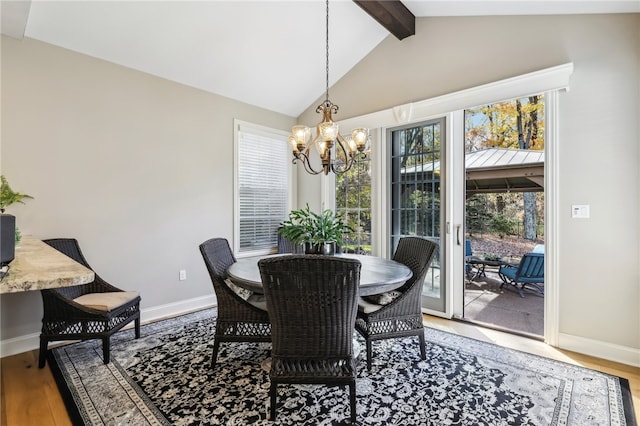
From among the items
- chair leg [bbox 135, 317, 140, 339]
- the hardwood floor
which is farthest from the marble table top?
chair leg [bbox 135, 317, 140, 339]

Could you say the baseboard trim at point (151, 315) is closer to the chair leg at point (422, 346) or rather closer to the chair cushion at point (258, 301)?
the chair cushion at point (258, 301)

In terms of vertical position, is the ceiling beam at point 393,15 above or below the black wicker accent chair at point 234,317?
above

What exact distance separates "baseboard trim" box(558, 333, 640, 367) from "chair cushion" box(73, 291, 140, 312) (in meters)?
3.81

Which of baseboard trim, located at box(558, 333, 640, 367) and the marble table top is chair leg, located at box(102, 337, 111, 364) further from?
baseboard trim, located at box(558, 333, 640, 367)

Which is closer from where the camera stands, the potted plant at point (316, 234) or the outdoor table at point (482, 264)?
the potted plant at point (316, 234)

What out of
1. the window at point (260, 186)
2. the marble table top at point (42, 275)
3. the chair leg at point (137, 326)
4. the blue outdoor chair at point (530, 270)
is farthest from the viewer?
the window at point (260, 186)

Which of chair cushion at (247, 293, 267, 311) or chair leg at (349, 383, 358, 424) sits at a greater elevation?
chair cushion at (247, 293, 267, 311)

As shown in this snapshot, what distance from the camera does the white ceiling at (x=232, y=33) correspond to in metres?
2.61

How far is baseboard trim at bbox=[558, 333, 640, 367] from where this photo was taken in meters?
2.39

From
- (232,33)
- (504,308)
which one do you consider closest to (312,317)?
(232,33)

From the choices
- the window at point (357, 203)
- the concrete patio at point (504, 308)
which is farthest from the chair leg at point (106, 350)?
the concrete patio at point (504, 308)

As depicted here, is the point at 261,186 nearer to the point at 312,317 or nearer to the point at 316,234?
the point at 316,234

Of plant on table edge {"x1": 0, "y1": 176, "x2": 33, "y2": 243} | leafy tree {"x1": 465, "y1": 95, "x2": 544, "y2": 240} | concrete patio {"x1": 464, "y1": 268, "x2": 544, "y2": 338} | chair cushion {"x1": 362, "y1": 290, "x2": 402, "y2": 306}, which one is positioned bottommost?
concrete patio {"x1": 464, "y1": 268, "x2": 544, "y2": 338}

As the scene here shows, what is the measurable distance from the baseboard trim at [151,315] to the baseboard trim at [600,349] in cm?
373
